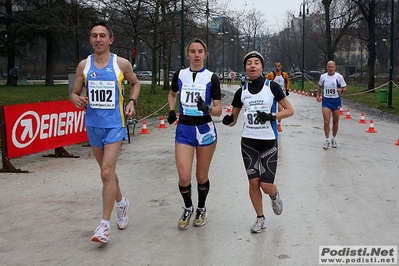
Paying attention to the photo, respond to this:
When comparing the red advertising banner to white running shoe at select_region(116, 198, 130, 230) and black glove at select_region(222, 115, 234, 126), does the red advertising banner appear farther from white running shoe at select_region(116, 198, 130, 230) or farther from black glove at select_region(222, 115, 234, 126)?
black glove at select_region(222, 115, 234, 126)

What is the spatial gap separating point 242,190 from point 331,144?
4962 millimetres

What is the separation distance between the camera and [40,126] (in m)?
9.52

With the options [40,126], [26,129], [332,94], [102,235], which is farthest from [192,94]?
[332,94]

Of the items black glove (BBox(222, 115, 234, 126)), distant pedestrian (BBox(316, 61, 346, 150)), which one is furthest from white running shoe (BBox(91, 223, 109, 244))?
distant pedestrian (BBox(316, 61, 346, 150))

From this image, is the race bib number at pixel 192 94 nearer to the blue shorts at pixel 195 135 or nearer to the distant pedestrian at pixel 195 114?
the distant pedestrian at pixel 195 114

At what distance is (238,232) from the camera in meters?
5.40

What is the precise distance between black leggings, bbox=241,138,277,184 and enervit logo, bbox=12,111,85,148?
5168mm

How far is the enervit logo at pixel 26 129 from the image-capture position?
887 cm

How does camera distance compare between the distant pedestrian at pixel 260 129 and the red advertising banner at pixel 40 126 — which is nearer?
the distant pedestrian at pixel 260 129

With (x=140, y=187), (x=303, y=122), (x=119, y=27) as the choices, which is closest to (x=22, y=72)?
(x=119, y=27)

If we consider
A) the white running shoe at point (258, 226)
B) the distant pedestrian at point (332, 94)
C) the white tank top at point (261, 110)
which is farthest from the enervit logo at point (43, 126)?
the distant pedestrian at point (332, 94)

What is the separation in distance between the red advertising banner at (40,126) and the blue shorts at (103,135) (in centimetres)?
412

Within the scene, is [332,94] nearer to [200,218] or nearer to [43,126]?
[43,126]

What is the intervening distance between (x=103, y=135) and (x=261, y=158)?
1709 mm
